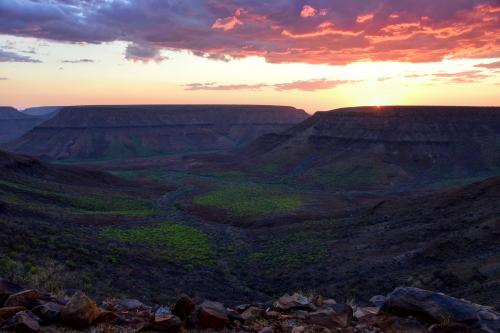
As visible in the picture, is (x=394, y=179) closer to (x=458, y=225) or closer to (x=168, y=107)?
(x=458, y=225)

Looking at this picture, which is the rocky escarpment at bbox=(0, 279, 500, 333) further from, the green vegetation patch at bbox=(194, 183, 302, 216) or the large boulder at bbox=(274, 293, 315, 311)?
the green vegetation patch at bbox=(194, 183, 302, 216)

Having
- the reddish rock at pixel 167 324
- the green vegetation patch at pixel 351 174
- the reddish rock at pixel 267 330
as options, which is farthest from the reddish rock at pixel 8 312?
the green vegetation patch at pixel 351 174

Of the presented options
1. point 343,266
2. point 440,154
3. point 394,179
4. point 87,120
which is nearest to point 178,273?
point 343,266

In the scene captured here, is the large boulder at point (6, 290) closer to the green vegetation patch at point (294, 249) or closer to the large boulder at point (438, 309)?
the large boulder at point (438, 309)

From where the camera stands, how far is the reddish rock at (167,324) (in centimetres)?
977

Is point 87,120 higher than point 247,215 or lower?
higher

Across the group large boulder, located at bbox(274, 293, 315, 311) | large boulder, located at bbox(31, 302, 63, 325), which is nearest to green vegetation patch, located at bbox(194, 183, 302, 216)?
large boulder, located at bbox(274, 293, 315, 311)

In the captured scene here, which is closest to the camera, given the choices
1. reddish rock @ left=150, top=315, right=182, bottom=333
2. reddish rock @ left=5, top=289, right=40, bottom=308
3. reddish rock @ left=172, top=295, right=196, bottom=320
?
reddish rock @ left=150, top=315, right=182, bottom=333

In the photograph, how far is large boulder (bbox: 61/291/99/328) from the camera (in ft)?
31.6

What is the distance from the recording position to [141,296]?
71.2 ft

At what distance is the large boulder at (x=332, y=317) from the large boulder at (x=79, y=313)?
5.04 m

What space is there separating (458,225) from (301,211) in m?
26.7

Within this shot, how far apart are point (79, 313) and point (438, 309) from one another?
8190 mm

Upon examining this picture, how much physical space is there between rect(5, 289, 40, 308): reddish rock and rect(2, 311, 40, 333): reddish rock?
911 mm
